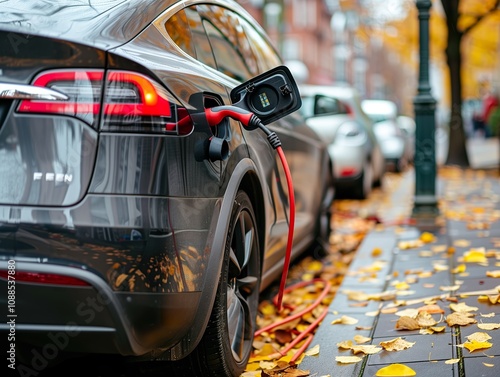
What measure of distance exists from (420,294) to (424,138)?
141 inches

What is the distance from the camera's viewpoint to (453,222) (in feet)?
25.1

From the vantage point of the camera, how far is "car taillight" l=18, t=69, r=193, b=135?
2.71 m

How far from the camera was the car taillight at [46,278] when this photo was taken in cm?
263

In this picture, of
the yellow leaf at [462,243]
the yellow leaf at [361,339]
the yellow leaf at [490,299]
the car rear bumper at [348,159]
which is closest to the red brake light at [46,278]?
the yellow leaf at [361,339]

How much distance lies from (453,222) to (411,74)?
318ft

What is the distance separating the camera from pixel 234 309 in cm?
362

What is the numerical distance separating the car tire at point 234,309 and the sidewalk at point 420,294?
1.12 ft

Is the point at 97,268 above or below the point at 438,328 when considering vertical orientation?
above

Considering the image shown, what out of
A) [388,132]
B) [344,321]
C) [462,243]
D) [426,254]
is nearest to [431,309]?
[344,321]

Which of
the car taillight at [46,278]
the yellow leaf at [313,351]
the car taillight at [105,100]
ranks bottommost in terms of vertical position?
the yellow leaf at [313,351]

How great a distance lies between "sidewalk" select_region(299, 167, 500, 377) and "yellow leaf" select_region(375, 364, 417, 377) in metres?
0.05

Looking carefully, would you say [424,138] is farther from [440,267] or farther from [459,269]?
[459,269]

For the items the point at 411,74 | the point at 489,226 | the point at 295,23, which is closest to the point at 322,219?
the point at 489,226

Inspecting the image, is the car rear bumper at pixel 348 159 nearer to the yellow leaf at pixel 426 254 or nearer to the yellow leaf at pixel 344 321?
the yellow leaf at pixel 426 254
